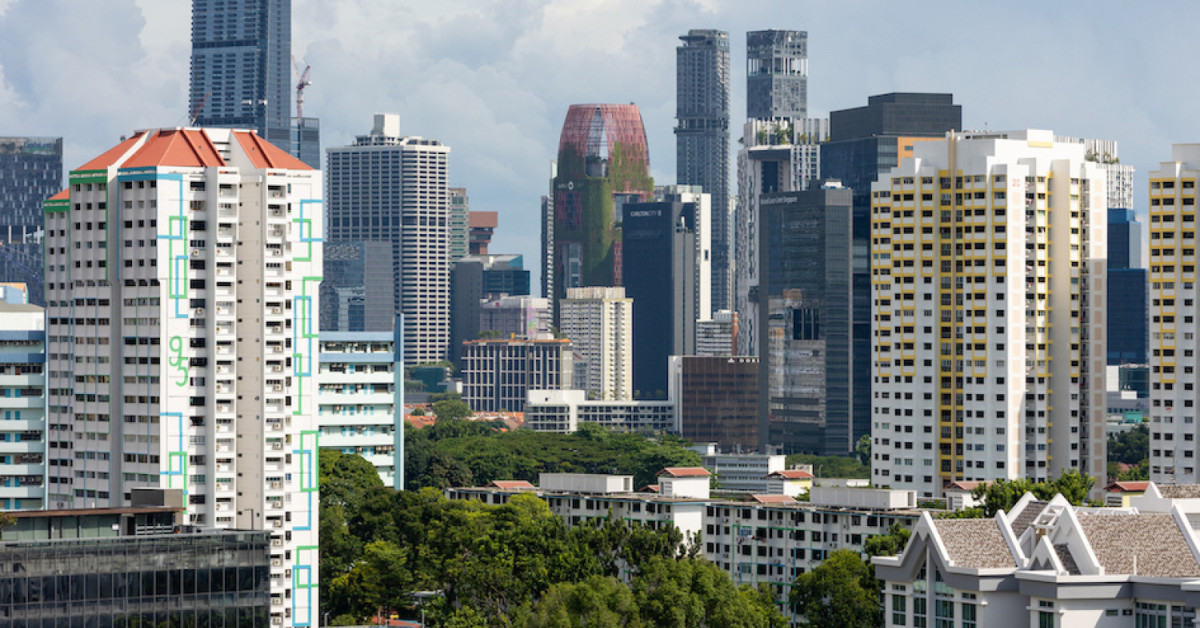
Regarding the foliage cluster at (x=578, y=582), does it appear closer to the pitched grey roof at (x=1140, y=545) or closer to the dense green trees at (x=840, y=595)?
the dense green trees at (x=840, y=595)

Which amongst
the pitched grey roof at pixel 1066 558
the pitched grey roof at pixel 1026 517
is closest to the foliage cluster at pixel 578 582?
the pitched grey roof at pixel 1026 517

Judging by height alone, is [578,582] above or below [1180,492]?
below

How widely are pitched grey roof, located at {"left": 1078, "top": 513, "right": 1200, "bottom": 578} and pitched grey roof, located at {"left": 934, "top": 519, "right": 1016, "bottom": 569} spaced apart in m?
5.33

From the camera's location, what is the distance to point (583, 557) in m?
183

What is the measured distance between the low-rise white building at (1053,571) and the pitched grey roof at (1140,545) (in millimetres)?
61

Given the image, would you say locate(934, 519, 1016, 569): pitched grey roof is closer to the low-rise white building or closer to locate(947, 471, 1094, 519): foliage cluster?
the low-rise white building

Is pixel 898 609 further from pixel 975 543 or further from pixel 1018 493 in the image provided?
pixel 1018 493

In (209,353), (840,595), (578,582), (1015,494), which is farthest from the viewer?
(209,353)

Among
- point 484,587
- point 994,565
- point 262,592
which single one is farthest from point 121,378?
point 994,565

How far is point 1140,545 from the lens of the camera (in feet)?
454

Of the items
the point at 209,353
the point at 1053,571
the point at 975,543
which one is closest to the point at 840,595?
the point at 975,543

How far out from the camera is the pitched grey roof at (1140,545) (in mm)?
136125

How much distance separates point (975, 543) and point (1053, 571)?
267 inches

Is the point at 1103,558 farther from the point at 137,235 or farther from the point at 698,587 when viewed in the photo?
the point at 137,235
